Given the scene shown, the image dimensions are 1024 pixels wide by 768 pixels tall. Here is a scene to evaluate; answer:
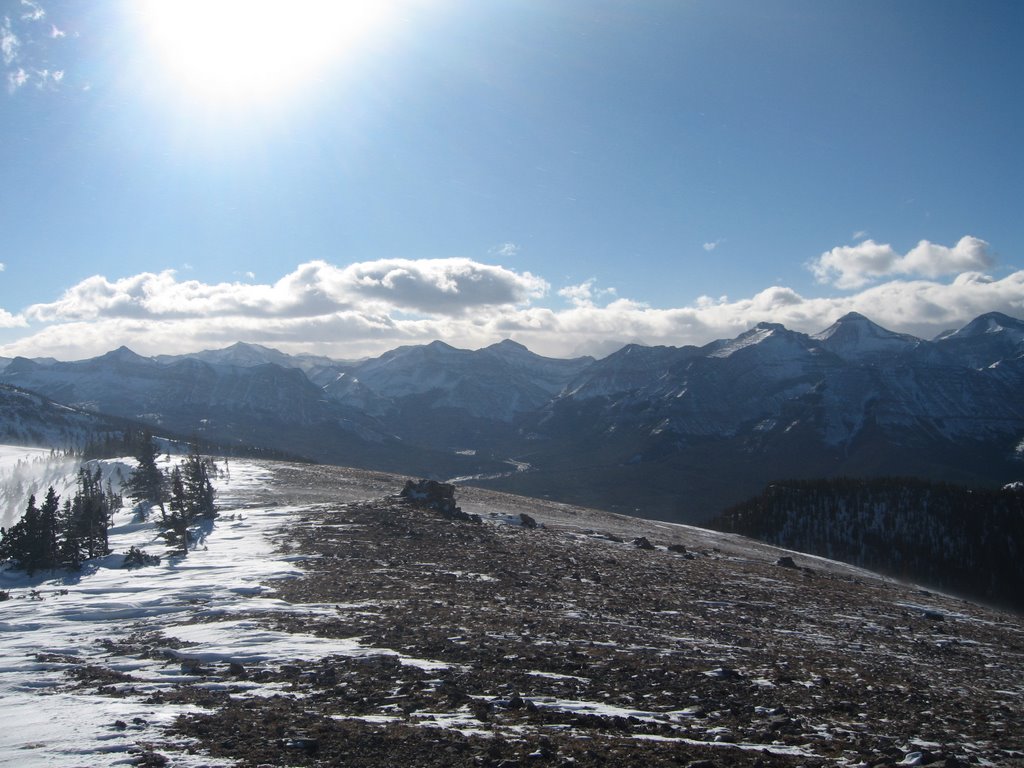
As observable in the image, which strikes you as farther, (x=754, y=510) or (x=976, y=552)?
(x=754, y=510)

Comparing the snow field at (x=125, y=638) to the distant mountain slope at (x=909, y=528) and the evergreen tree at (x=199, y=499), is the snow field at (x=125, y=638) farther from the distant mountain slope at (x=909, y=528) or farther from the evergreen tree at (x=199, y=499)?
the distant mountain slope at (x=909, y=528)

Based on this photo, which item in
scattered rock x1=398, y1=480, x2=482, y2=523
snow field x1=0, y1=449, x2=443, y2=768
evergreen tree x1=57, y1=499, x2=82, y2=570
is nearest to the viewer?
snow field x1=0, y1=449, x2=443, y2=768

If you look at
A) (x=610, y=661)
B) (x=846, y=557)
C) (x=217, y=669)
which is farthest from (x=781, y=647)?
(x=846, y=557)

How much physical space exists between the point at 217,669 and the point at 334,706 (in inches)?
194

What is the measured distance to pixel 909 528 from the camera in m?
127

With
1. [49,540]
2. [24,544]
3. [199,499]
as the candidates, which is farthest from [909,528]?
[24,544]

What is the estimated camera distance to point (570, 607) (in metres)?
26.8

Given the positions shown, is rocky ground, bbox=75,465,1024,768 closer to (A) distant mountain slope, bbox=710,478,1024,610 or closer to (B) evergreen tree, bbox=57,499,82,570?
(B) evergreen tree, bbox=57,499,82,570

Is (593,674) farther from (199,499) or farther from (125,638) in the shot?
(199,499)

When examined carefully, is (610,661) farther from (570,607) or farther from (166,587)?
(166,587)

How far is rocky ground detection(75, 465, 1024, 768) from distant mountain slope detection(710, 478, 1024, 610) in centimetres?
9262

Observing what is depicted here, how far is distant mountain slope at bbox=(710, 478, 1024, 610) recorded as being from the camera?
391 ft

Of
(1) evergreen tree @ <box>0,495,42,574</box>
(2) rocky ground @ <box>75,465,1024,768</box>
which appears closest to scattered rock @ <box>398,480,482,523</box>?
(2) rocky ground @ <box>75,465,1024,768</box>

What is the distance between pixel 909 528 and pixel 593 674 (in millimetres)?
132892
